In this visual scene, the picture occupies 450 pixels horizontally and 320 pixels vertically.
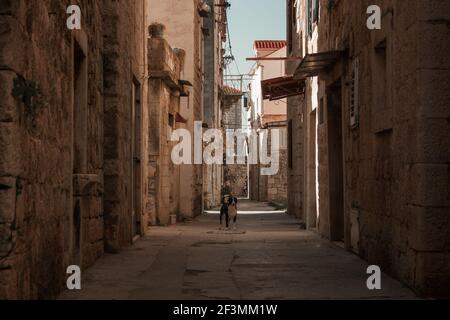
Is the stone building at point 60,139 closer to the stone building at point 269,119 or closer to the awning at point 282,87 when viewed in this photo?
the awning at point 282,87

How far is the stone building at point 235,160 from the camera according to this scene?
170ft

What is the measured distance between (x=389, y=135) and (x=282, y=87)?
10595mm

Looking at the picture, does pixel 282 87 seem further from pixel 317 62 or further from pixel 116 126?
pixel 116 126

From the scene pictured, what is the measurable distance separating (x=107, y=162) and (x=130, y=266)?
7.47ft

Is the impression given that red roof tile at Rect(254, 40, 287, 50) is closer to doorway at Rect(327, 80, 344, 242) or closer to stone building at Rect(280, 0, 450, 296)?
stone building at Rect(280, 0, 450, 296)

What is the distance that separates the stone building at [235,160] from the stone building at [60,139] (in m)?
38.8

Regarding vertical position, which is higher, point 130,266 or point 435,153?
point 435,153

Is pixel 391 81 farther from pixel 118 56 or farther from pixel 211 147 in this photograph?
pixel 211 147

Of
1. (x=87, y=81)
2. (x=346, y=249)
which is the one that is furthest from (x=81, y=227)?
(x=346, y=249)

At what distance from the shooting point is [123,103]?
38.2 ft

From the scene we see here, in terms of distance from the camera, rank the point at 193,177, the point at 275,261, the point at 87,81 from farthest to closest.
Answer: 1. the point at 193,177
2. the point at 275,261
3. the point at 87,81

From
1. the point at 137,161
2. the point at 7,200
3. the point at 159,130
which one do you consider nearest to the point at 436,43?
the point at 7,200

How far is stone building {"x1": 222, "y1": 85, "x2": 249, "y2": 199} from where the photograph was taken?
51.8 metres

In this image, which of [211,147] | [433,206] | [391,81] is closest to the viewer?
[433,206]
